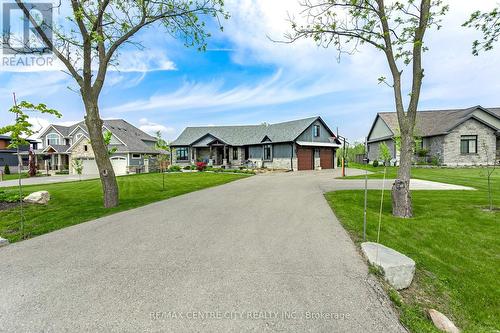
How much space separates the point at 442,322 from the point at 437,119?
37.2 metres

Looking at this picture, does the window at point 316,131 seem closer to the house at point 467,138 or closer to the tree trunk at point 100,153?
the house at point 467,138

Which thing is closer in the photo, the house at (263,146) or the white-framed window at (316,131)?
the house at (263,146)

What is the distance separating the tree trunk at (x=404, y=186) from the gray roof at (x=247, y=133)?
21.2 metres

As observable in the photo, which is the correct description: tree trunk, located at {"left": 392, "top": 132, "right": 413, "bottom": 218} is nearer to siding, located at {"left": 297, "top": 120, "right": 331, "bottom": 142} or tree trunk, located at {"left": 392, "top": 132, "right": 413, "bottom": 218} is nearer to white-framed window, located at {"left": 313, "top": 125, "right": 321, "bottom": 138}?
siding, located at {"left": 297, "top": 120, "right": 331, "bottom": 142}

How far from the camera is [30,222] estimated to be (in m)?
7.39

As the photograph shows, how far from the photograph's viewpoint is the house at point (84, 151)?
106ft

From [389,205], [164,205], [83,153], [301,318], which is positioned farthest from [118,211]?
[83,153]

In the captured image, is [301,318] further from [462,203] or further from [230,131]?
[230,131]

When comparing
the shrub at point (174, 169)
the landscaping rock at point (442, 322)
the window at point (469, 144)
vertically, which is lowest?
the landscaping rock at point (442, 322)

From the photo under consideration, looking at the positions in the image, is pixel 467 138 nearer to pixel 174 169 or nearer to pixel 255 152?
pixel 255 152

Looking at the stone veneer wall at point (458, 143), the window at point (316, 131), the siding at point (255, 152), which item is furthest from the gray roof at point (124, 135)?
the stone veneer wall at point (458, 143)

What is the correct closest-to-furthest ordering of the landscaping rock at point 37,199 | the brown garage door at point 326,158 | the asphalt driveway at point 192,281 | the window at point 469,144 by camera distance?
1. the asphalt driveway at point 192,281
2. the landscaping rock at point 37,199
3. the window at point 469,144
4. the brown garage door at point 326,158

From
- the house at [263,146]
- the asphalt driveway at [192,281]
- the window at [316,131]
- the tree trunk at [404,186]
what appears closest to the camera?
the asphalt driveway at [192,281]

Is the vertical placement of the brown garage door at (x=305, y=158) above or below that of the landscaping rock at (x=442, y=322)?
above
